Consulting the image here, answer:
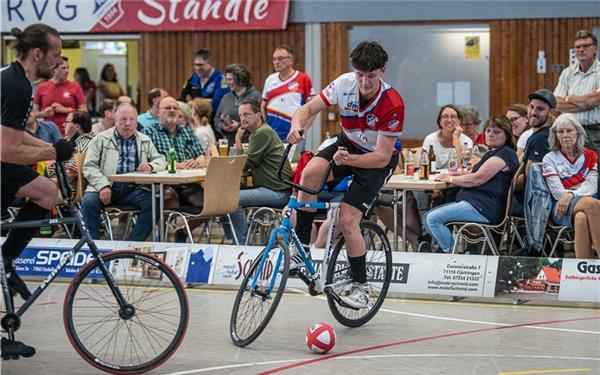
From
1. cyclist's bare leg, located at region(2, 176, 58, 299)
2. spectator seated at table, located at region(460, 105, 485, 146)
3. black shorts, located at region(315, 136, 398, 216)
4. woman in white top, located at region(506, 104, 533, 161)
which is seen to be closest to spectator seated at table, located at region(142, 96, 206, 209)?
spectator seated at table, located at region(460, 105, 485, 146)

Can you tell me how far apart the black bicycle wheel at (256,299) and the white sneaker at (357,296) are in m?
0.65

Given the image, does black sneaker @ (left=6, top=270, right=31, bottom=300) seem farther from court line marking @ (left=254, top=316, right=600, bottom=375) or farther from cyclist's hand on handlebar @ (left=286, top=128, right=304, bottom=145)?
cyclist's hand on handlebar @ (left=286, top=128, right=304, bottom=145)

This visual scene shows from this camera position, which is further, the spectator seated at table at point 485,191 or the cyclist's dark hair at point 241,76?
the cyclist's dark hair at point 241,76

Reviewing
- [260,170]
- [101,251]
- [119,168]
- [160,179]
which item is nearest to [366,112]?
[101,251]

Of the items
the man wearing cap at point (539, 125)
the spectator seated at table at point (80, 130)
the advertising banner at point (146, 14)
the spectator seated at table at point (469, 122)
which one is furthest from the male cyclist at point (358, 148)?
the advertising banner at point (146, 14)

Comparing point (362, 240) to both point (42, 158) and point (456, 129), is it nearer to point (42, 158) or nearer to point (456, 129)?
point (42, 158)

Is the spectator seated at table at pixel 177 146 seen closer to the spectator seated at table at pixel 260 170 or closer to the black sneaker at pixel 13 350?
the spectator seated at table at pixel 260 170

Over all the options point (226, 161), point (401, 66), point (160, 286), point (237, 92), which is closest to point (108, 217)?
point (226, 161)

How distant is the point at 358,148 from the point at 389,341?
1.30 metres

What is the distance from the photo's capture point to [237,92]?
13.2 metres

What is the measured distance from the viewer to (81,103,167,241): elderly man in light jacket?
34.2 feet

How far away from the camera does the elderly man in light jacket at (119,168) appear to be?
10438 millimetres

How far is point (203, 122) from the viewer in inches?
523

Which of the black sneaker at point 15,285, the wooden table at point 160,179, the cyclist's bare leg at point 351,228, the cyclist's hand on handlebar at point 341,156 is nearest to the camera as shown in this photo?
the black sneaker at point 15,285
